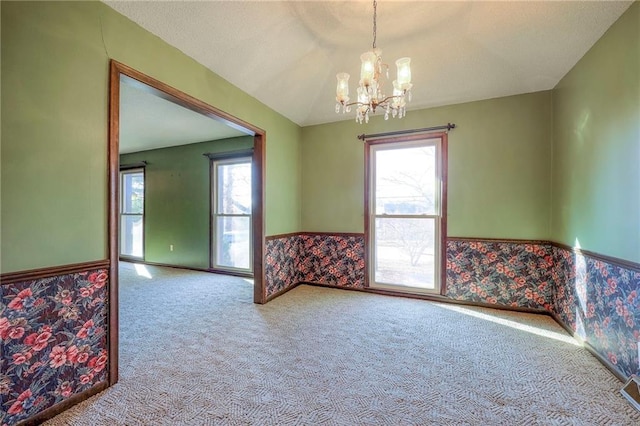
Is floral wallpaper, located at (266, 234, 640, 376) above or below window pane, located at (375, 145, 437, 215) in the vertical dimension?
below

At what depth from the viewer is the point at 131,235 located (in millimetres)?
6070

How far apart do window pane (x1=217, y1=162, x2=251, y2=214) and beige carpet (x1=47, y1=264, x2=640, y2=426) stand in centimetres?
213

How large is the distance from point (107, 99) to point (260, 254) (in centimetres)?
217

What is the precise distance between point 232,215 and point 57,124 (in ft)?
11.4

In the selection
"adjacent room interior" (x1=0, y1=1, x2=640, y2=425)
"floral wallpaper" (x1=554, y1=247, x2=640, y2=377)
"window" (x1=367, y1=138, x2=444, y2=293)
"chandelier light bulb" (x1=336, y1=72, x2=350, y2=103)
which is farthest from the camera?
"window" (x1=367, y1=138, x2=444, y2=293)

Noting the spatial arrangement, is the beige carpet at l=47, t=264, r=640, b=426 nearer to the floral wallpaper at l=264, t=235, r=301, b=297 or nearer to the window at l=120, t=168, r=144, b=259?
the floral wallpaper at l=264, t=235, r=301, b=297

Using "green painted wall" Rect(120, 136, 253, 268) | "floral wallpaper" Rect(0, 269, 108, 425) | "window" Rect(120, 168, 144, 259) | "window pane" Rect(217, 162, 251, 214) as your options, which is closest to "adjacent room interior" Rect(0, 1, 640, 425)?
"floral wallpaper" Rect(0, 269, 108, 425)

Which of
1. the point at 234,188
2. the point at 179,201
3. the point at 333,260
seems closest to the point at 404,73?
the point at 333,260

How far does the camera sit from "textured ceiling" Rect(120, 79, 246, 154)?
3.38m

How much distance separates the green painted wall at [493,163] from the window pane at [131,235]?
16.4 feet

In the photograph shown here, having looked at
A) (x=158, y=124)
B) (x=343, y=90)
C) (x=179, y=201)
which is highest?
Answer: (x=158, y=124)

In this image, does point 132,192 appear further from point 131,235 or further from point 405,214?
point 405,214

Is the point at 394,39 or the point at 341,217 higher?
the point at 394,39

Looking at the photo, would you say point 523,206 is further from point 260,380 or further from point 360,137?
point 260,380
